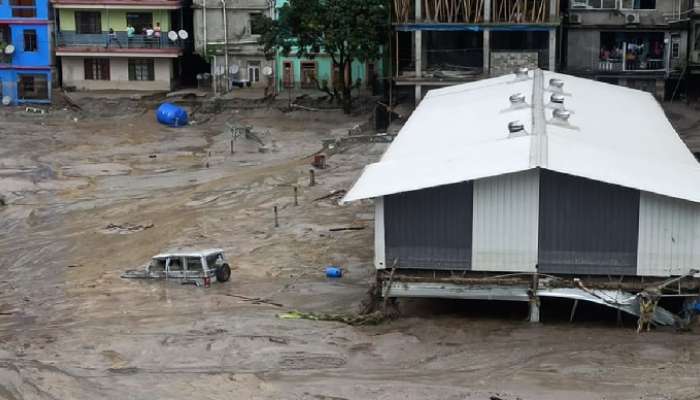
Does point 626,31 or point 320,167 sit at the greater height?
point 626,31

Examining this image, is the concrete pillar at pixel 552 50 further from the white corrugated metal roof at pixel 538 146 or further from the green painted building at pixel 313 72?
the white corrugated metal roof at pixel 538 146

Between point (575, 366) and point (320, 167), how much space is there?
22.7 meters

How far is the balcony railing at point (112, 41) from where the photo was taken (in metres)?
65.6

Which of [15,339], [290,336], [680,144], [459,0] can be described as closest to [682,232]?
[680,144]

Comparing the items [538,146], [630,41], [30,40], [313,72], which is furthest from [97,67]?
[538,146]

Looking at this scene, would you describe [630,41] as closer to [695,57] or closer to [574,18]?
[574,18]

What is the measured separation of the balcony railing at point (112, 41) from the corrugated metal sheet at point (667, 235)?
4107 cm

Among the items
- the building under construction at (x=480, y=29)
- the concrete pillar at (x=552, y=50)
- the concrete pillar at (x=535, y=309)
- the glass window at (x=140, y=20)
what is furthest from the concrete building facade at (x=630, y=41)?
the concrete pillar at (x=535, y=309)

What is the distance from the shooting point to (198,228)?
40.2 meters

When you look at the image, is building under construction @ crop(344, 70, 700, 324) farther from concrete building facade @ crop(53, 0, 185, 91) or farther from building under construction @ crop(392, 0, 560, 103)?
concrete building facade @ crop(53, 0, 185, 91)

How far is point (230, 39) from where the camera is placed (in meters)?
65.8

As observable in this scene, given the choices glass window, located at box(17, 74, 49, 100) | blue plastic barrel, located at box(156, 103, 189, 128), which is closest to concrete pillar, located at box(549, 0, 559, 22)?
blue plastic barrel, located at box(156, 103, 189, 128)

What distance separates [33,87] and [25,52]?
6.24 ft

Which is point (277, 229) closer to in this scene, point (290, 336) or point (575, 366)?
point (290, 336)
